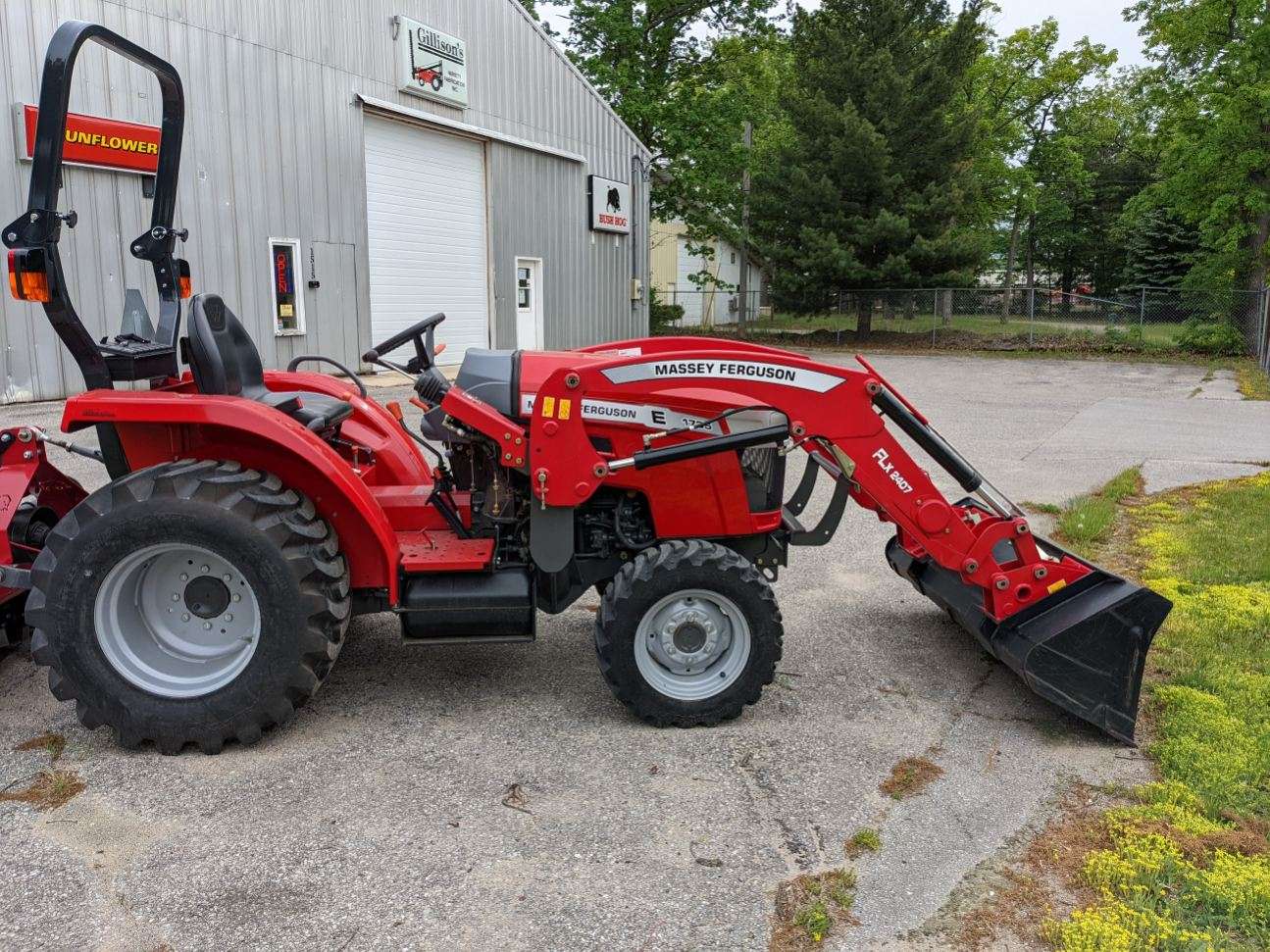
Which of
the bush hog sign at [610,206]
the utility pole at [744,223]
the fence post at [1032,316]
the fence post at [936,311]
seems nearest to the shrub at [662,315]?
the utility pole at [744,223]

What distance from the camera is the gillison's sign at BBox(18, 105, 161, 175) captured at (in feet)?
33.9

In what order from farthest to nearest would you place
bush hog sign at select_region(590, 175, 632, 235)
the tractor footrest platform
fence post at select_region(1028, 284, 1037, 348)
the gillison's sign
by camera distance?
fence post at select_region(1028, 284, 1037, 348)
bush hog sign at select_region(590, 175, 632, 235)
the gillison's sign
the tractor footrest platform

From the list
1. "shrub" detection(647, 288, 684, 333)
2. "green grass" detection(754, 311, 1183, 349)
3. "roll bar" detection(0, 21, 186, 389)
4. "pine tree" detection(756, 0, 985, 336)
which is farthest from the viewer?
"shrub" detection(647, 288, 684, 333)

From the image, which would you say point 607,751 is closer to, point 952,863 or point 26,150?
point 952,863

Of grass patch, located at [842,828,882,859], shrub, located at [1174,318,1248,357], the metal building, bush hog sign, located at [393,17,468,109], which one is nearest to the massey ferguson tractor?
grass patch, located at [842,828,882,859]

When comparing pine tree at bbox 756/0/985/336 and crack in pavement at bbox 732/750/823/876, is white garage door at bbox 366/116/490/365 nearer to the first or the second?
pine tree at bbox 756/0/985/336

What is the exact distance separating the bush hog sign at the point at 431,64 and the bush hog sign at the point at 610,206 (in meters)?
4.59

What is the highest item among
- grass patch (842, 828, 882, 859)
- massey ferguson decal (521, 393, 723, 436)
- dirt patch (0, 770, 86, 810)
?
massey ferguson decal (521, 393, 723, 436)

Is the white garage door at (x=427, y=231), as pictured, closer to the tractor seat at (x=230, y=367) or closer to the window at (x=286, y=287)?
the window at (x=286, y=287)

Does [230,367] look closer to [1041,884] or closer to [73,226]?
[73,226]

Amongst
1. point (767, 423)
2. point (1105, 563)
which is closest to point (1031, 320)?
point (1105, 563)

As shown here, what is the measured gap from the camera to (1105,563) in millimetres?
5797

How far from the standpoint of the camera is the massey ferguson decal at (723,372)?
3.51m

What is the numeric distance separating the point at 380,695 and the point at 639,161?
20067 mm
